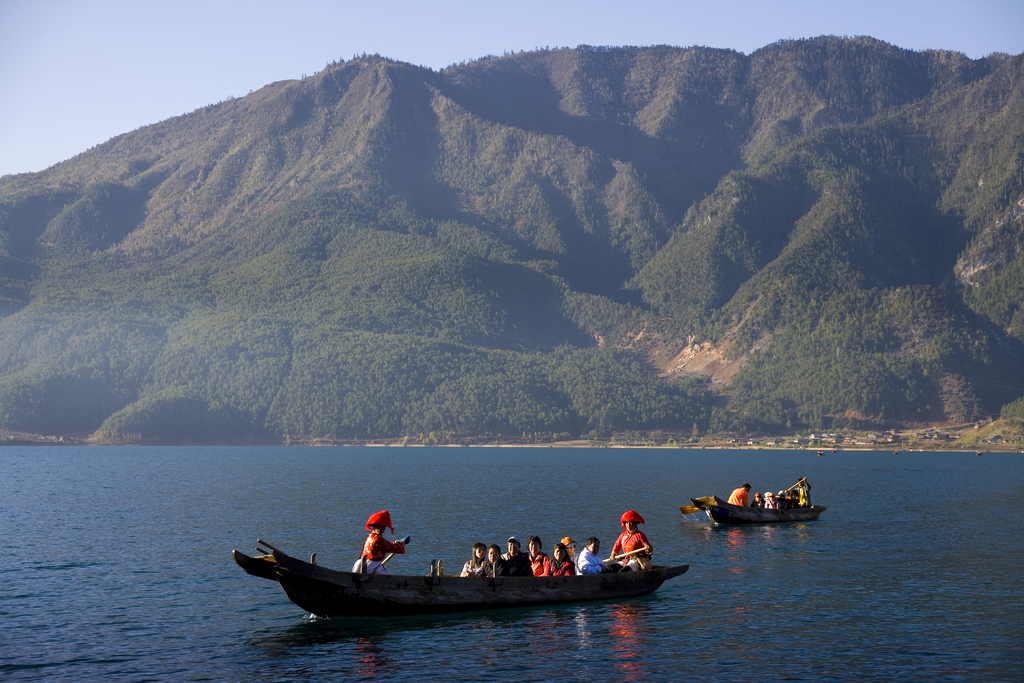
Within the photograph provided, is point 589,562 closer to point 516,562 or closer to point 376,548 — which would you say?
point 516,562

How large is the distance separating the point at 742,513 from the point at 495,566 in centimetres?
3876

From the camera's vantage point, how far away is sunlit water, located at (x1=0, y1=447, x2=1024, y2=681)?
33.3m

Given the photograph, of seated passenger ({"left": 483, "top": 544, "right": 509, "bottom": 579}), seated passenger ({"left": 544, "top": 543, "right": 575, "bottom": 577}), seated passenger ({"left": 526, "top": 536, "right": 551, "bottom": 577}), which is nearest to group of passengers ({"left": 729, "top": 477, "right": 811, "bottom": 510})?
seated passenger ({"left": 544, "top": 543, "right": 575, "bottom": 577})

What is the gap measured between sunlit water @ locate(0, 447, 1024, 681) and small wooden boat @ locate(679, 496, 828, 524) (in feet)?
3.47

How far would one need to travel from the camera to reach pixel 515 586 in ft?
133

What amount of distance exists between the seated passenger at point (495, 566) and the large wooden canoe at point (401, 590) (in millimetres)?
572

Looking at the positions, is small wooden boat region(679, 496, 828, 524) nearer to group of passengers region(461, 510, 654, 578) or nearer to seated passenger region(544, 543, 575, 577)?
group of passengers region(461, 510, 654, 578)

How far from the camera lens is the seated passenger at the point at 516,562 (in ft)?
135

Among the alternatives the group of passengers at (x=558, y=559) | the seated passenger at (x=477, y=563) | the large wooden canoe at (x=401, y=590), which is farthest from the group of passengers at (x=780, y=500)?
the seated passenger at (x=477, y=563)

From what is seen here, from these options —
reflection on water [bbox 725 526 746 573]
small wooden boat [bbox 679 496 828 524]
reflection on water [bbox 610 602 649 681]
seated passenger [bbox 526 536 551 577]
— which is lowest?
reflection on water [bbox 610 602 649 681]

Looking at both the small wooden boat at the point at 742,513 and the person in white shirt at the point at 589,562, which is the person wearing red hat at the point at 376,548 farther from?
the small wooden boat at the point at 742,513

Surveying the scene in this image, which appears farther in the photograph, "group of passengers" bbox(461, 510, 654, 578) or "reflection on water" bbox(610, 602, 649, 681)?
"group of passengers" bbox(461, 510, 654, 578)

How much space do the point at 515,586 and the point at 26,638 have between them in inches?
776

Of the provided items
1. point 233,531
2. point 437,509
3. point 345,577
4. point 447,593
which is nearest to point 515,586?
point 447,593
